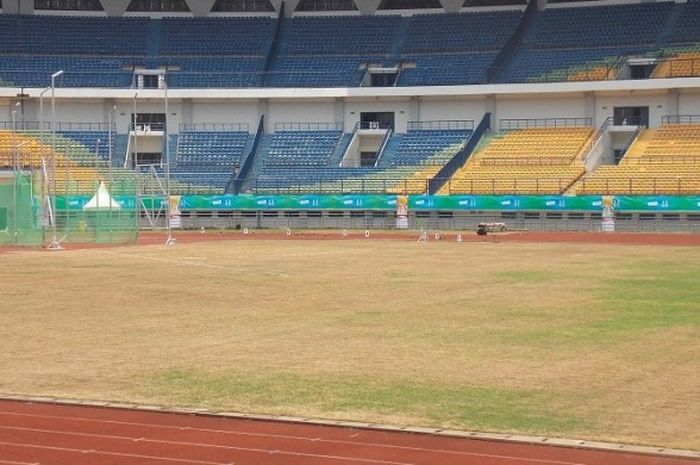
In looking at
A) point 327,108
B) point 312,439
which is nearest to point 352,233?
point 327,108

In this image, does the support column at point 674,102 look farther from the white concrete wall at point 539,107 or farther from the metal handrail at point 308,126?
the metal handrail at point 308,126

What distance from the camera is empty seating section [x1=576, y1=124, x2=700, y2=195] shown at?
222 ft

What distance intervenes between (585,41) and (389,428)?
70.2 m

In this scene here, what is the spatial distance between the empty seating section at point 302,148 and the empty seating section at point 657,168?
726 inches

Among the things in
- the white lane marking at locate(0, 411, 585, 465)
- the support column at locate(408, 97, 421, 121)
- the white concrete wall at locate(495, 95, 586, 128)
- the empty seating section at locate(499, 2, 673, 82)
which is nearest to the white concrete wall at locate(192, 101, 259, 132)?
the support column at locate(408, 97, 421, 121)

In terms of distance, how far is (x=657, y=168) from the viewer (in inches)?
2758

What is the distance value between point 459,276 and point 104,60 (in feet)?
182

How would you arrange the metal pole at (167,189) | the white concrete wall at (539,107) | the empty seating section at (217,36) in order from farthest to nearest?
the empty seating section at (217,36) → the white concrete wall at (539,107) → the metal pole at (167,189)

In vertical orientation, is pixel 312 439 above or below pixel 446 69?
below

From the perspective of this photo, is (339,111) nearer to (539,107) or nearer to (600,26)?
(539,107)

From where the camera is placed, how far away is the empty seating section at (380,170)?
76000mm

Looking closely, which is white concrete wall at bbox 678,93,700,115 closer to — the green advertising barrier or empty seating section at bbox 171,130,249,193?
the green advertising barrier

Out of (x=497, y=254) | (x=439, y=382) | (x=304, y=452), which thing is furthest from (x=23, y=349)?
(x=497, y=254)

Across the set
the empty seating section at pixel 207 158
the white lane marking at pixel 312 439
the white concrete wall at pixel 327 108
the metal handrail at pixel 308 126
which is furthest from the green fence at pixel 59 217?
the white lane marking at pixel 312 439
